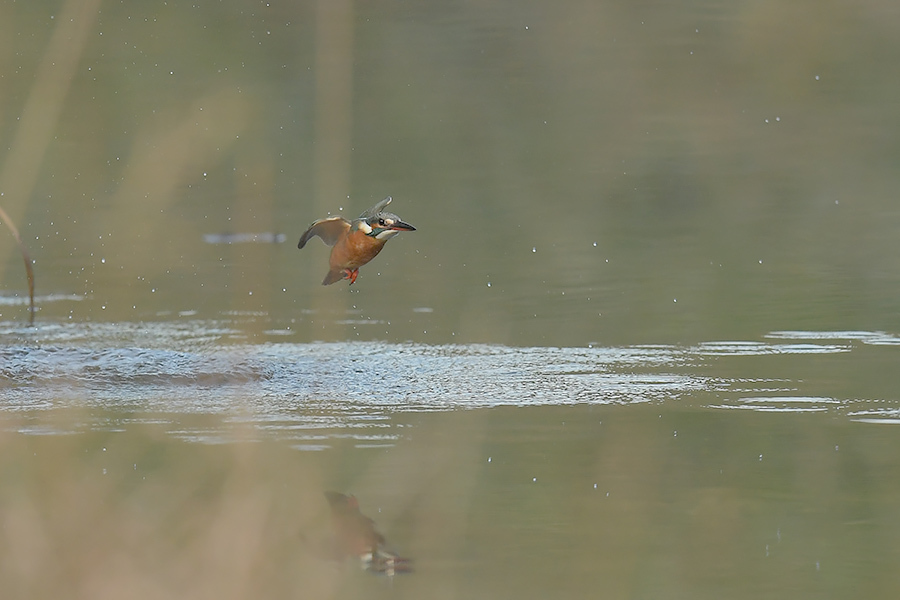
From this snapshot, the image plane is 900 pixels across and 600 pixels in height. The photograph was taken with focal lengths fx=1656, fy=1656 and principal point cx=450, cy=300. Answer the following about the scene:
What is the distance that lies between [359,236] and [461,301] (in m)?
1.47

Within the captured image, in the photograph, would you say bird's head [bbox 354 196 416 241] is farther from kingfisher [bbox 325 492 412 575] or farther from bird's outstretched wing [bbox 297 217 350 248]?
kingfisher [bbox 325 492 412 575]

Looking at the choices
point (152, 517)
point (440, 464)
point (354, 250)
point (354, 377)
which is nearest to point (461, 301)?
point (354, 377)

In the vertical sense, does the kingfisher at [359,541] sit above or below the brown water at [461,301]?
below

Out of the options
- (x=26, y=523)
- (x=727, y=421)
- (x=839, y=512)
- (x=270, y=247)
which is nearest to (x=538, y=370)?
(x=727, y=421)

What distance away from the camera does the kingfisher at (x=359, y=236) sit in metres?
4.25

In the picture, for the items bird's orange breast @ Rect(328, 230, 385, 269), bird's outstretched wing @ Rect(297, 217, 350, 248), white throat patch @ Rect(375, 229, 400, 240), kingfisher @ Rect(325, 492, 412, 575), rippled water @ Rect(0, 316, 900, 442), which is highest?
bird's outstretched wing @ Rect(297, 217, 350, 248)

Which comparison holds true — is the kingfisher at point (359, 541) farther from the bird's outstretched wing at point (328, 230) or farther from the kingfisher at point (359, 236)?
the bird's outstretched wing at point (328, 230)

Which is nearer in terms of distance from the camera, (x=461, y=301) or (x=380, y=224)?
(x=380, y=224)

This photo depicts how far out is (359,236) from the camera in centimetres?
431

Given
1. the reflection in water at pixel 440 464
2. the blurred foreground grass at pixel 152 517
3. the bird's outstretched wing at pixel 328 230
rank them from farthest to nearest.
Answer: the bird's outstretched wing at pixel 328 230
the reflection in water at pixel 440 464
the blurred foreground grass at pixel 152 517

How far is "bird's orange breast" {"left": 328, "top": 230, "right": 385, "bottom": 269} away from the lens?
4.30 metres

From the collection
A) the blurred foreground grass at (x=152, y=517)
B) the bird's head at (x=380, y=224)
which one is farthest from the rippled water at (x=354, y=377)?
the bird's head at (x=380, y=224)

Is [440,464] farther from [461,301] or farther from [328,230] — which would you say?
[461,301]

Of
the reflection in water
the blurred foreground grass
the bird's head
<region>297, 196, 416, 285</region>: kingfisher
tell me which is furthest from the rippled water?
the bird's head
